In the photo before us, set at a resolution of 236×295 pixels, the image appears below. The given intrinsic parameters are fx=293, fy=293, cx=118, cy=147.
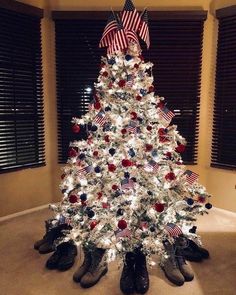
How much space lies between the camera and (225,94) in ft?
11.4

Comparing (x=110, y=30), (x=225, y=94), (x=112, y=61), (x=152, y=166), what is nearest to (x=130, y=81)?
(x=112, y=61)

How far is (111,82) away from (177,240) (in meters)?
1.49

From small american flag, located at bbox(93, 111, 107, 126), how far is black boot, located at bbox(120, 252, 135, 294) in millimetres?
1126

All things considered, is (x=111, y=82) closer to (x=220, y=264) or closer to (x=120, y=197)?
(x=120, y=197)

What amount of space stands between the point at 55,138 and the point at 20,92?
0.72m

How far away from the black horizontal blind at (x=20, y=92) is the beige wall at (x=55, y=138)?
0.13 metres

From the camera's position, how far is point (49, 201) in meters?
3.80

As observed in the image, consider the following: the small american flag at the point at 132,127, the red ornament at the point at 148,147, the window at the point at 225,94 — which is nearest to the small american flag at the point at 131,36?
the small american flag at the point at 132,127

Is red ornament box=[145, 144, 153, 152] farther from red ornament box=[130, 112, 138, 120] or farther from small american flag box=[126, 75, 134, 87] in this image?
small american flag box=[126, 75, 134, 87]

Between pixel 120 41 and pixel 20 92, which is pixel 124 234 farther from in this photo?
pixel 20 92

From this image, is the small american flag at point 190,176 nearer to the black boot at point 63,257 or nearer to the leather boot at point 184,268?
the leather boot at point 184,268

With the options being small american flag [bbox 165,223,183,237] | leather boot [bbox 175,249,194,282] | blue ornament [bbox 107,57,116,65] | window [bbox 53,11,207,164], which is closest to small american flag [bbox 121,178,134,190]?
small american flag [bbox 165,223,183,237]

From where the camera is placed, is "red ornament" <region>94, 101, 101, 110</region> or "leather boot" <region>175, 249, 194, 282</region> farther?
"red ornament" <region>94, 101, 101, 110</region>

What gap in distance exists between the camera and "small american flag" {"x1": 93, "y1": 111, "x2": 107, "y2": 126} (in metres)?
2.60
